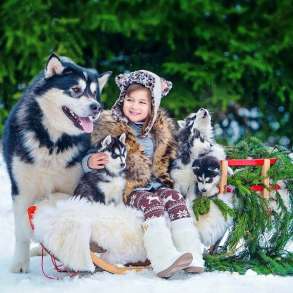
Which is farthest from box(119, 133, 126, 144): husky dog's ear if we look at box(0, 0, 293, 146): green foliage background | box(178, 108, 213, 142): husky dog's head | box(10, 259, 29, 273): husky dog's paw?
box(0, 0, 293, 146): green foliage background

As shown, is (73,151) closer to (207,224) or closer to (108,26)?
(207,224)

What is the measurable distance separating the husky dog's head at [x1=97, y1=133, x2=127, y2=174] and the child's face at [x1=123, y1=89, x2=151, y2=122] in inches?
8.0

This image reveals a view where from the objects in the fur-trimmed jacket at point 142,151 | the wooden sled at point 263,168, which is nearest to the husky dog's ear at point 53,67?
the fur-trimmed jacket at point 142,151

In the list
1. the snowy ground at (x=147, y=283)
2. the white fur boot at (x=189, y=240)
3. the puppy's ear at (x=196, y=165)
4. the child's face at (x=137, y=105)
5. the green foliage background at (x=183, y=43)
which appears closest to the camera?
the snowy ground at (x=147, y=283)

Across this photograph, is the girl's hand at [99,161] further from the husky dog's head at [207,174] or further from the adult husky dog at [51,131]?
the husky dog's head at [207,174]

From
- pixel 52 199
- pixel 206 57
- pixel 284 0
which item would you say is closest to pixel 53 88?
pixel 52 199

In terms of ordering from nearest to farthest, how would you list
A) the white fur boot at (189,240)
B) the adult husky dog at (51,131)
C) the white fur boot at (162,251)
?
the white fur boot at (162,251) → the white fur boot at (189,240) → the adult husky dog at (51,131)

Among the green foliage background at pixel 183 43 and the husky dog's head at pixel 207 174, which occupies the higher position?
the green foliage background at pixel 183 43

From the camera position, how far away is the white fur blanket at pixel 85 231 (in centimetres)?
336

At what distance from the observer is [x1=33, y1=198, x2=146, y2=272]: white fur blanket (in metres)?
3.36

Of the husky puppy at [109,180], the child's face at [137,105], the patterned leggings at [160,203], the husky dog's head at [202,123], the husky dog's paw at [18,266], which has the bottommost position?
the husky dog's paw at [18,266]

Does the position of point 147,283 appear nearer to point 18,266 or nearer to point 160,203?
point 160,203

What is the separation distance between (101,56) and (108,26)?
926mm

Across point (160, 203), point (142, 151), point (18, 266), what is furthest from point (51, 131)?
point (18, 266)
